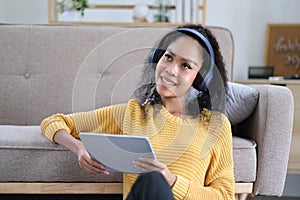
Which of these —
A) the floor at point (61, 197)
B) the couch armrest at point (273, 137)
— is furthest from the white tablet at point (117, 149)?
the floor at point (61, 197)

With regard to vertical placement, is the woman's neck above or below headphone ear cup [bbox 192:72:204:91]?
below

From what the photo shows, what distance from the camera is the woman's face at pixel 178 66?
0.94m

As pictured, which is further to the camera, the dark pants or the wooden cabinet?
the wooden cabinet

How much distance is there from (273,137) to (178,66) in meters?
0.47

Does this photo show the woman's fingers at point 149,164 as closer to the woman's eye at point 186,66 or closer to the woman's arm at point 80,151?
the woman's arm at point 80,151

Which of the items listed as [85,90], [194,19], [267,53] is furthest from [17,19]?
[267,53]

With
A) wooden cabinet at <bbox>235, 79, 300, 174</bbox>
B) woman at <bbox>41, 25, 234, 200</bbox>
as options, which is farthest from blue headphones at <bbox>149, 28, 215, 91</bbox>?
wooden cabinet at <bbox>235, 79, 300, 174</bbox>

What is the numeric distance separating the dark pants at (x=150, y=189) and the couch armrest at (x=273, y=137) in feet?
1.97

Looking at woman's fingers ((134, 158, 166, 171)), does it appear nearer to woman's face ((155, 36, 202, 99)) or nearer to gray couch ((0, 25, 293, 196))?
woman's face ((155, 36, 202, 99))

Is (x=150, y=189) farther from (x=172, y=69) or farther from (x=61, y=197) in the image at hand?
(x=61, y=197)

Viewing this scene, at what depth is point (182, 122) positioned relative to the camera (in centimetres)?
101

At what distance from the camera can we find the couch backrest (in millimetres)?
1576

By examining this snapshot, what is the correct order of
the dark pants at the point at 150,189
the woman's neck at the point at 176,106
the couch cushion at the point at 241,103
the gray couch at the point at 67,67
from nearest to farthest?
1. the dark pants at the point at 150,189
2. the woman's neck at the point at 176,106
3. the couch cushion at the point at 241,103
4. the gray couch at the point at 67,67

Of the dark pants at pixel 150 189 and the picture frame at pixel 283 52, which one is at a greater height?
the picture frame at pixel 283 52
